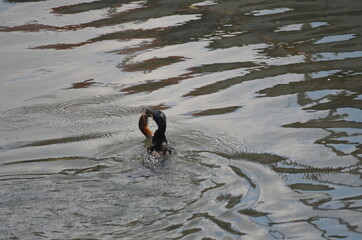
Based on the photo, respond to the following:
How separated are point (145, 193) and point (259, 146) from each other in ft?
5.20

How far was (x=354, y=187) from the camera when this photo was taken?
580 cm

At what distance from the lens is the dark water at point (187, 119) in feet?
17.6

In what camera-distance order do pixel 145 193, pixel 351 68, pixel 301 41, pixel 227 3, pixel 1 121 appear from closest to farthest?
pixel 145 193, pixel 1 121, pixel 351 68, pixel 301 41, pixel 227 3

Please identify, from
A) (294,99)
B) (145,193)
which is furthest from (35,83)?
(145,193)

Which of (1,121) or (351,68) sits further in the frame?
(351,68)

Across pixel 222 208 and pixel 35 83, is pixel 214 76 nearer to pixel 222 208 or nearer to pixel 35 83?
pixel 35 83

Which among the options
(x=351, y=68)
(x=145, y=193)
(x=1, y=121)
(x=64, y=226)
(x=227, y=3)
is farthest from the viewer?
(x=227, y=3)

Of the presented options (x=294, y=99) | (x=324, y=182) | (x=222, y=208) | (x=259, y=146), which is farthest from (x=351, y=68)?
(x=222, y=208)

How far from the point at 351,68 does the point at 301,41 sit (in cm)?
137

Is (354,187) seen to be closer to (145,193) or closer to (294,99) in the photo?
(145,193)

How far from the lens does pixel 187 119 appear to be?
775cm

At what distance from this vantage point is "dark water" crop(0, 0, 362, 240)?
5.38 m

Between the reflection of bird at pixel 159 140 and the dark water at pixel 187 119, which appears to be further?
the reflection of bird at pixel 159 140

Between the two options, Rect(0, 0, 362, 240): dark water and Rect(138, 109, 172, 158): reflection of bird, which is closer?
Rect(0, 0, 362, 240): dark water
